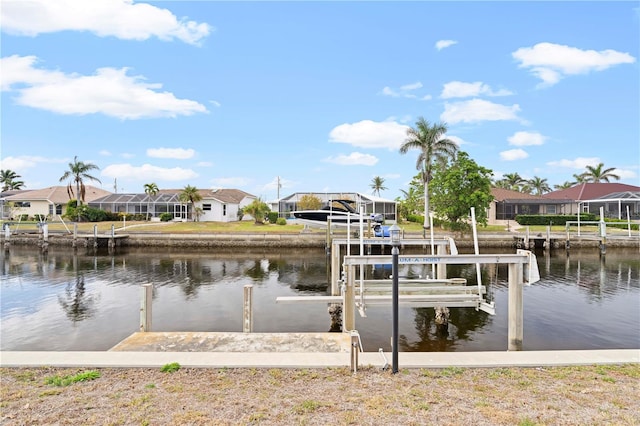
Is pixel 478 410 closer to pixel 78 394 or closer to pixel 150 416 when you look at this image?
pixel 150 416

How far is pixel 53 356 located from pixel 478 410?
284 inches

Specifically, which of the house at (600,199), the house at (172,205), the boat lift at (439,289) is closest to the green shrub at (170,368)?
the boat lift at (439,289)

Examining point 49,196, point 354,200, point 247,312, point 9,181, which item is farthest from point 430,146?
point 9,181

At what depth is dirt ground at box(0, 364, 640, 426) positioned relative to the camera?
4.61 metres

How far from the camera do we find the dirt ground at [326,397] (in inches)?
181

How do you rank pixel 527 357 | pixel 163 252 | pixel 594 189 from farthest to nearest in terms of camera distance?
pixel 594 189 → pixel 163 252 → pixel 527 357

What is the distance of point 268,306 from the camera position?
1494 centimetres

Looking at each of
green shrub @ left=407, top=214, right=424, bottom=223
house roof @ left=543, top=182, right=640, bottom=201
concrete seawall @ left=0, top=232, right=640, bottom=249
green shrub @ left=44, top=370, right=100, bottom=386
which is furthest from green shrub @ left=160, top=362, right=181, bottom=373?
house roof @ left=543, top=182, right=640, bottom=201

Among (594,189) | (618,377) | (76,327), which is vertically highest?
(594,189)

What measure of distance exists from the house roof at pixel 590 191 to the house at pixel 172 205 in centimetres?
5092

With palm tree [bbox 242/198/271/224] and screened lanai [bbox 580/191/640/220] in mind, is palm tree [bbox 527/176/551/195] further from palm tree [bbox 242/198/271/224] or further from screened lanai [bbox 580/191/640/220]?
palm tree [bbox 242/198/271/224]

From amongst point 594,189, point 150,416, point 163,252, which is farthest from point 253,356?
point 594,189

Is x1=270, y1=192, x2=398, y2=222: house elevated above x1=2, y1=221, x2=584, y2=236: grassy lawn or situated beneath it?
elevated above

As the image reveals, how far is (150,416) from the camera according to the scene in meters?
4.67
